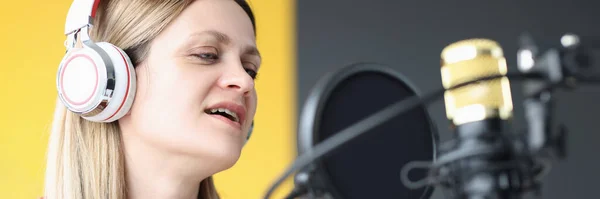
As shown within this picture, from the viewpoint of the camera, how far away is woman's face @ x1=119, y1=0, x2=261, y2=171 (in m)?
1.11

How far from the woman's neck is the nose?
0.13 metres

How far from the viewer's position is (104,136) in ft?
4.03

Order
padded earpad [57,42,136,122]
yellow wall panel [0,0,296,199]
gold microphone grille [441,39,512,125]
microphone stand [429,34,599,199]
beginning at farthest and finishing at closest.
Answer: yellow wall panel [0,0,296,199]
padded earpad [57,42,136,122]
gold microphone grille [441,39,512,125]
microphone stand [429,34,599,199]

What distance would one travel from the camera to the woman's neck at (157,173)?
1163 mm

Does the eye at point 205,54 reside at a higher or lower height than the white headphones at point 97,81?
higher

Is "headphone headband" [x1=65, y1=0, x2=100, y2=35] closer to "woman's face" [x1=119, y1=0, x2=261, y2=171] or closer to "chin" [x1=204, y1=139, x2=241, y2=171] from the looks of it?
"woman's face" [x1=119, y1=0, x2=261, y2=171]

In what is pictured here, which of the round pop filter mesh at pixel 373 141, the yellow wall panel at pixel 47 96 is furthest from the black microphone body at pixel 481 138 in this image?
the yellow wall panel at pixel 47 96

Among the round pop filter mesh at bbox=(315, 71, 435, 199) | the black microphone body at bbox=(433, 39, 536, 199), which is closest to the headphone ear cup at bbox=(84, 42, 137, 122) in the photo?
the round pop filter mesh at bbox=(315, 71, 435, 199)

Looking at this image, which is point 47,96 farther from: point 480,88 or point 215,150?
point 480,88

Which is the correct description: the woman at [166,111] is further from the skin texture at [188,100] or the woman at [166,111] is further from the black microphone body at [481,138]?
the black microphone body at [481,138]

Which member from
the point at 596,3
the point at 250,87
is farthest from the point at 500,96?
the point at 596,3

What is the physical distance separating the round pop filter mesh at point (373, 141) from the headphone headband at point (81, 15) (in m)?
0.58

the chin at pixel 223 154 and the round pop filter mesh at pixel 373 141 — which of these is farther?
the chin at pixel 223 154

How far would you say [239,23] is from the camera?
122 centimetres
